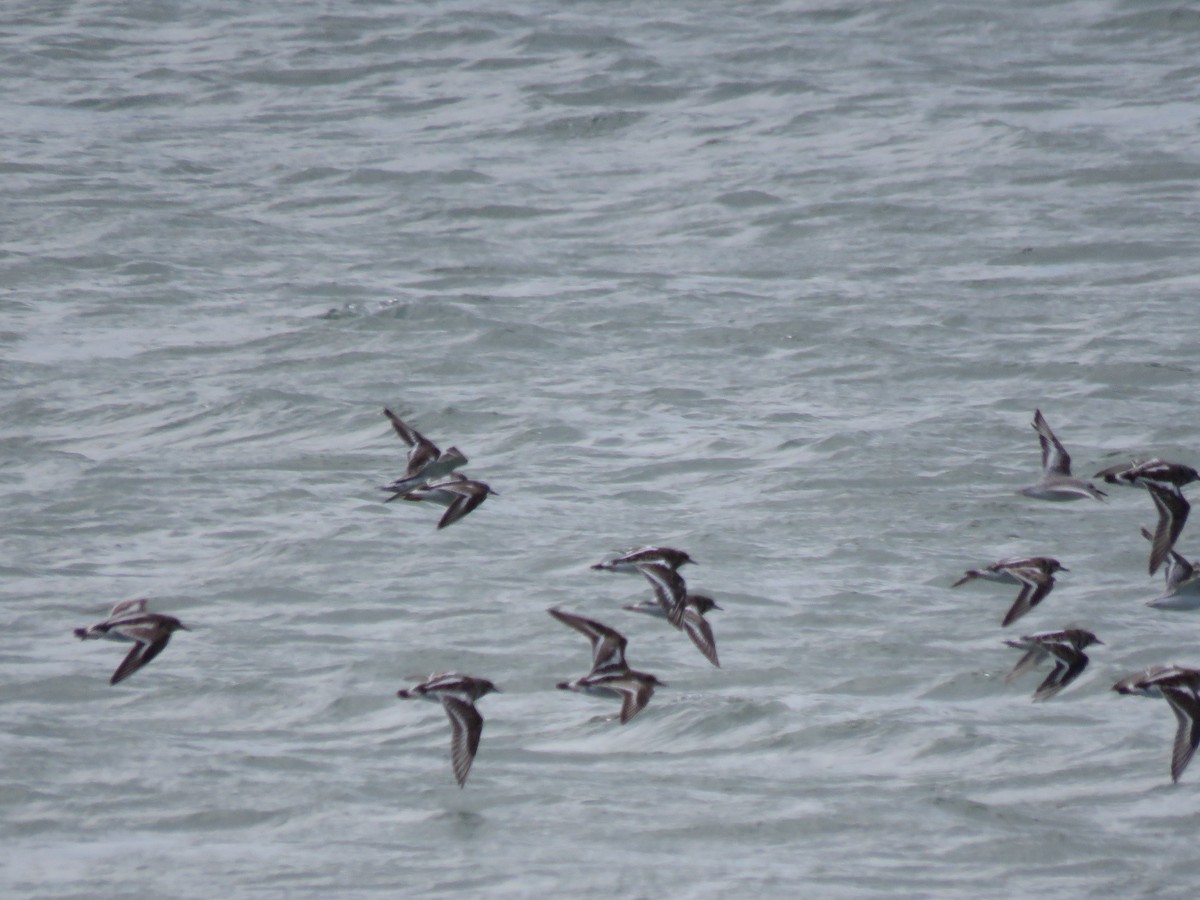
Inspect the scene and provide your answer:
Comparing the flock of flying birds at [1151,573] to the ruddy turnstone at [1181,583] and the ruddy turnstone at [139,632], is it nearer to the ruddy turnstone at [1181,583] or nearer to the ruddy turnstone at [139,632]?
the ruddy turnstone at [1181,583]

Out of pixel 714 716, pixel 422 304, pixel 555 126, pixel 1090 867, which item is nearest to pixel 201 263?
pixel 422 304

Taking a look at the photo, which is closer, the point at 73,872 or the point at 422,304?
the point at 73,872

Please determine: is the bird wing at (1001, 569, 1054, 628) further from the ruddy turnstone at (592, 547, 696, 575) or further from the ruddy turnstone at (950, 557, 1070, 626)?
the ruddy turnstone at (592, 547, 696, 575)

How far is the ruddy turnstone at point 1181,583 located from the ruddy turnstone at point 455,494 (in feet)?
13.9

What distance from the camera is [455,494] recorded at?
11.9 m

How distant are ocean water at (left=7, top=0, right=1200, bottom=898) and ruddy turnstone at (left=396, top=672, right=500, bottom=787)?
59 centimetres

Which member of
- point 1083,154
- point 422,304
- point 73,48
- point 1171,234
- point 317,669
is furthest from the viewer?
point 73,48

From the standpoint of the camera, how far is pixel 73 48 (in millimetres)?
34625

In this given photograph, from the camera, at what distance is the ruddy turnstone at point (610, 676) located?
1069cm

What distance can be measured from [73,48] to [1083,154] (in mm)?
18337

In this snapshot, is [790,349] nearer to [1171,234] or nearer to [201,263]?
[1171,234]

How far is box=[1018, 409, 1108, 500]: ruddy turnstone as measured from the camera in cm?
1247

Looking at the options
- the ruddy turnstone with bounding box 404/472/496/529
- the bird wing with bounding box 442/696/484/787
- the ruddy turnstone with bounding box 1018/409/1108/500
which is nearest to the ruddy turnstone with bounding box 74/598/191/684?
the bird wing with bounding box 442/696/484/787

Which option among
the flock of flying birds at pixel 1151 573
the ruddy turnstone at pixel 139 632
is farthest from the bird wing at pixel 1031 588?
the ruddy turnstone at pixel 139 632
